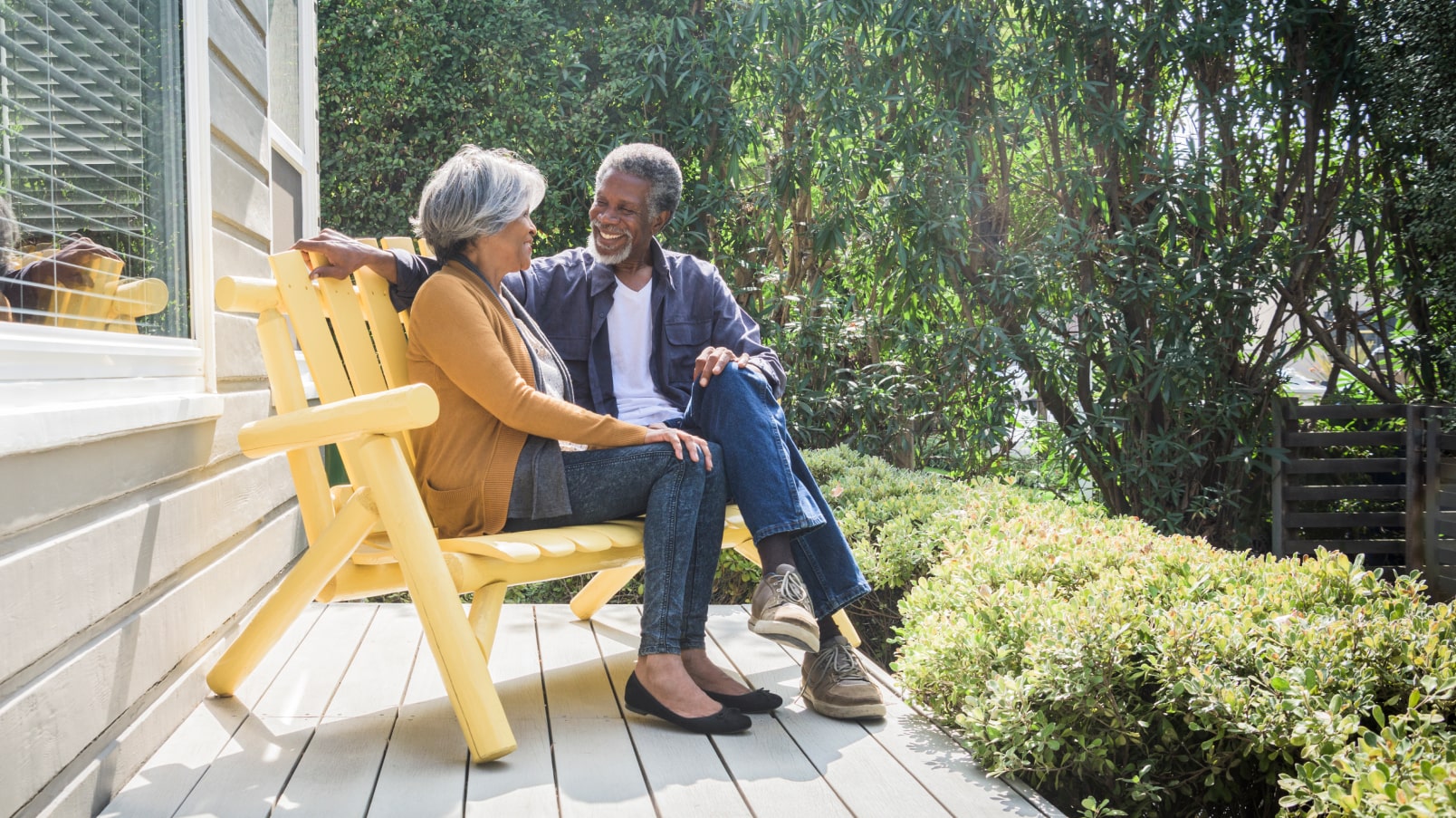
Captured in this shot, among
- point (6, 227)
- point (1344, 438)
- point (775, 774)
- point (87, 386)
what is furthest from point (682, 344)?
point (1344, 438)

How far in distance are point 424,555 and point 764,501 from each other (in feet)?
2.20

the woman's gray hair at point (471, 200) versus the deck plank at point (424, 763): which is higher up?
the woman's gray hair at point (471, 200)

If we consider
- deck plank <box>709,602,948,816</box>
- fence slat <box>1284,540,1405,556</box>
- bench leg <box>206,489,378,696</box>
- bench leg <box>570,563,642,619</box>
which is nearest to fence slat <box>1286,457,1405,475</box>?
fence slat <box>1284,540,1405,556</box>

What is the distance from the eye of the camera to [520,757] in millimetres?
1931

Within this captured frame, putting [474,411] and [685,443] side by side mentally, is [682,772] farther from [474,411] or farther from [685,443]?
[474,411]

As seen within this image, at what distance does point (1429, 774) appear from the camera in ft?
4.14

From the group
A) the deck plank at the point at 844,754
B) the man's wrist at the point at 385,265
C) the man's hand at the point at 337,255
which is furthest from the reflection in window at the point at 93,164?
the deck plank at the point at 844,754

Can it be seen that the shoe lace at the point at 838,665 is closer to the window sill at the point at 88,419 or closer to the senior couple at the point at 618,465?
the senior couple at the point at 618,465

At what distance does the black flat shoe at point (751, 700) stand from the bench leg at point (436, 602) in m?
0.46

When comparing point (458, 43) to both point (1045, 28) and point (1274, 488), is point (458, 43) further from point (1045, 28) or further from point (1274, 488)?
point (1274, 488)

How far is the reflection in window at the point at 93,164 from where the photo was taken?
143 centimetres

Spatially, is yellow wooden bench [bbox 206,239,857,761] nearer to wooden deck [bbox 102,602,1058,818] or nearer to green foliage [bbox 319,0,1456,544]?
wooden deck [bbox 102,602,1058,818]

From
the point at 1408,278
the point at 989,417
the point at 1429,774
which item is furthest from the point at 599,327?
the point at 1408,278

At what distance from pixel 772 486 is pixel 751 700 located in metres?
0.42
